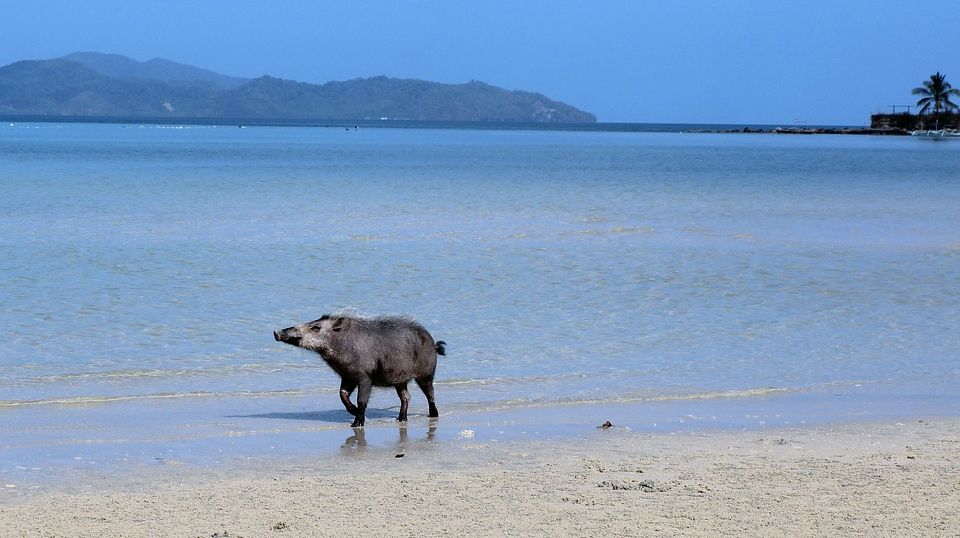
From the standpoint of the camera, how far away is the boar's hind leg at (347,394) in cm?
1017

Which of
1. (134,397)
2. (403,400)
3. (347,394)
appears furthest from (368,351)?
(134,397)

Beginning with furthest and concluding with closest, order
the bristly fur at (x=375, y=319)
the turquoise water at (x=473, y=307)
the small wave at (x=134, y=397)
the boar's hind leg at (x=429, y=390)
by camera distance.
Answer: the turquoise water at (x=473, y=307) < the small wave at (x=134, y=397) < the boar's hind leg at (x=429, y=390) < the bristly fur at (x=375, y=319)

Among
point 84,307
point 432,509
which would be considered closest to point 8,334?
point 84,307

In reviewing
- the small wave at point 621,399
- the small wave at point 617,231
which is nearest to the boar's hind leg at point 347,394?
the small wave at point 621,399

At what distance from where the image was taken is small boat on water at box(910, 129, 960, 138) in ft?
419

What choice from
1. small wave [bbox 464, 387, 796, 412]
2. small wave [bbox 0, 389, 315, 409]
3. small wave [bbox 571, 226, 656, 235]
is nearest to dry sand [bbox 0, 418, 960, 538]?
small wave [bbox 464, 387, 796, 412]

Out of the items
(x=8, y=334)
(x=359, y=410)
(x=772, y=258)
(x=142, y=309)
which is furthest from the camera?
(x=772, y=258)

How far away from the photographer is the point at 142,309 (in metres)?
16.6

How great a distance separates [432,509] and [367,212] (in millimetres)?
27425

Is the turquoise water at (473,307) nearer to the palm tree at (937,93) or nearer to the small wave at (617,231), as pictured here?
the small wave at (617,231)

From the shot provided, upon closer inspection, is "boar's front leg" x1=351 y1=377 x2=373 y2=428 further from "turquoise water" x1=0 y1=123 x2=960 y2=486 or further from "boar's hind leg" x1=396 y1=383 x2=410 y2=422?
"boar's hind leg" x1=396 y1=383 x2=410 y2=422

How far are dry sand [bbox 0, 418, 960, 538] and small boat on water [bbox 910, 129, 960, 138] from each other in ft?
415

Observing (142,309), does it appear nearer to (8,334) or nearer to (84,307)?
(84,307)

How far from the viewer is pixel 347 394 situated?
10266 millimetres
